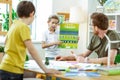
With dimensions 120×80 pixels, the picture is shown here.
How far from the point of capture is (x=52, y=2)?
17.3 feet

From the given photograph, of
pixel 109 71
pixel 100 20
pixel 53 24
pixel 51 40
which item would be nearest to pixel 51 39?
pixel 51 40

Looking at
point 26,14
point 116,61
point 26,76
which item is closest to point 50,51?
point 26,76

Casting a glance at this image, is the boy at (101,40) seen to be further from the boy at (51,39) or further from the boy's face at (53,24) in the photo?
the boy's face at (53,24)

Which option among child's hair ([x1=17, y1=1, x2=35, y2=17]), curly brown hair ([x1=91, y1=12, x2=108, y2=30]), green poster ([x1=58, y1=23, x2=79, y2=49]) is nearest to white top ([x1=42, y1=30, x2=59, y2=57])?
green poster ([x1=58, y1=23, x2=79, y2=49])

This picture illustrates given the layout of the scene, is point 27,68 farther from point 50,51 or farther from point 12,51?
point 50,51

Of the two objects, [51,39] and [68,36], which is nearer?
[68,36]

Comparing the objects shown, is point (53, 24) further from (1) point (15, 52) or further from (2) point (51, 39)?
(1) point (15, 52)

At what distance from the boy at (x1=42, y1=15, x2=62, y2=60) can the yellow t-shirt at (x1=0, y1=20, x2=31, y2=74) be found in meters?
1.31

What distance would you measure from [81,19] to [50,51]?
1879 millimetres

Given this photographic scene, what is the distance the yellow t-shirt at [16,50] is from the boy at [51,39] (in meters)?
1.31

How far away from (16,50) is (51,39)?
1537mm

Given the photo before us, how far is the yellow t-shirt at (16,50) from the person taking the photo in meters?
2.20

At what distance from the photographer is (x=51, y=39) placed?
372 centimetres

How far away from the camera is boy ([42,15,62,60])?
3578mm
